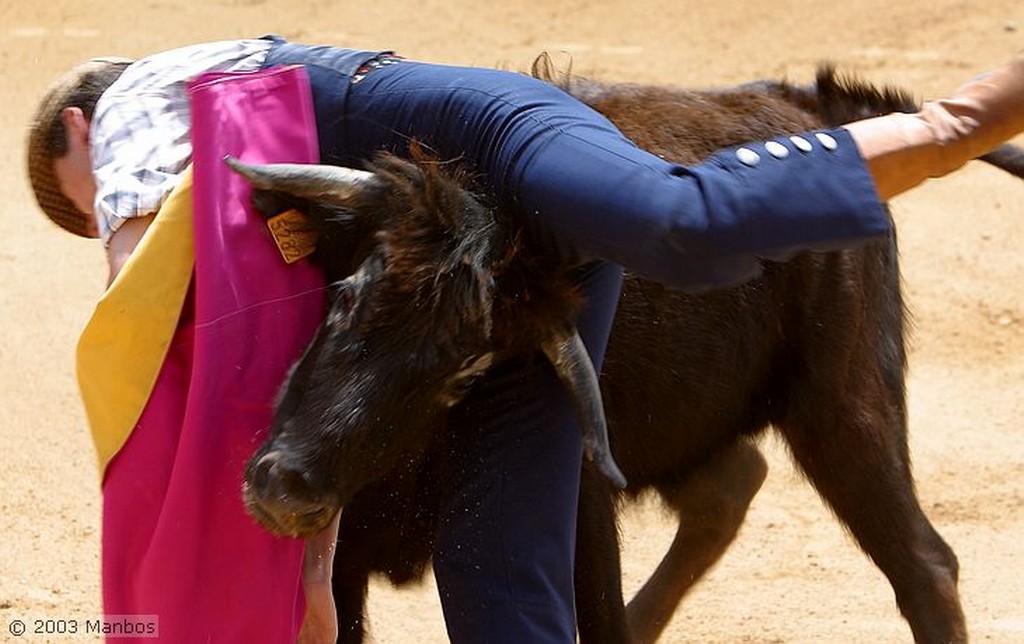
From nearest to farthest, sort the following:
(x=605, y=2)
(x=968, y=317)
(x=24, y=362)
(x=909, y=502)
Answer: (x=909, y=502)
(x=24, y=362)
(x=968, y=317)
(x=605, y=2)

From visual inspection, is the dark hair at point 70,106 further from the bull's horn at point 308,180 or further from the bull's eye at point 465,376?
the bull's eye at point 465,376

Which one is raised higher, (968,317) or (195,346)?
(195,346)

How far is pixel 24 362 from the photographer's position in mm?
6254

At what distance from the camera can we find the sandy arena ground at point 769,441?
502 centimetres

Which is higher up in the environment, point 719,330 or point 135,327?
point 135,327

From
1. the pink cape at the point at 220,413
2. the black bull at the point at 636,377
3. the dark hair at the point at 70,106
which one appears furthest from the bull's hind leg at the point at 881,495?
the dark hair at the point at 70,106

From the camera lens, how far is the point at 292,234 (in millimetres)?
3018

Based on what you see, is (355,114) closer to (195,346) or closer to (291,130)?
(291,130)

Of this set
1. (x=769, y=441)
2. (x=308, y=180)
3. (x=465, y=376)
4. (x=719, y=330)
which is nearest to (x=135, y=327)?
(x=308, y=180)

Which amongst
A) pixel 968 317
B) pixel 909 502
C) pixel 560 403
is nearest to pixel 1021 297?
pixel 968 317

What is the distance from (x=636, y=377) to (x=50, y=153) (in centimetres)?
139

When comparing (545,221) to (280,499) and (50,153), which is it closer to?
(280,499)

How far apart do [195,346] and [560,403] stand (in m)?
0.67

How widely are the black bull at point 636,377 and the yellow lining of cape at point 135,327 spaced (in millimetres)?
178
